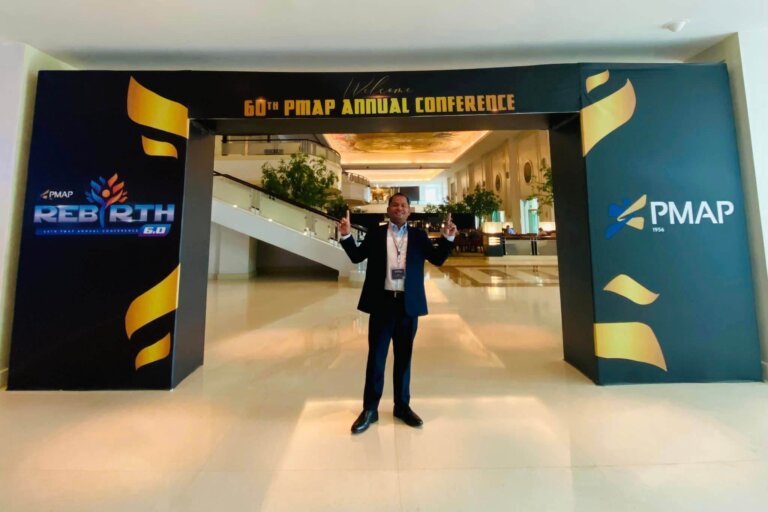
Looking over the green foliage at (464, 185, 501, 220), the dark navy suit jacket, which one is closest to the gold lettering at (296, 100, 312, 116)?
the dark navy suit jacket

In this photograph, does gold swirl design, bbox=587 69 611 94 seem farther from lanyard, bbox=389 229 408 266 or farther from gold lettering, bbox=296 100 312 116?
gold lettering, bbox=296 100 312 116

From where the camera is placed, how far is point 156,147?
283 cm

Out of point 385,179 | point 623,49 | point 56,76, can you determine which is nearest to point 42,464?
point 56,76

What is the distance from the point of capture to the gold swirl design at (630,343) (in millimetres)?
2758

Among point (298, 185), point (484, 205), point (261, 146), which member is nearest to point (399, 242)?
point (298, 185)

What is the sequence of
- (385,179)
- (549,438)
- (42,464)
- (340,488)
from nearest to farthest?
1. (340,488)
2. (42,464)
3. (549,438)
4. (385,179)

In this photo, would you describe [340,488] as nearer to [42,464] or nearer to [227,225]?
[42,464]

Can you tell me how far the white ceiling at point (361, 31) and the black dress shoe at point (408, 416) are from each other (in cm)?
293

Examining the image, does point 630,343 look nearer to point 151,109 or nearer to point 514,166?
point 151,109

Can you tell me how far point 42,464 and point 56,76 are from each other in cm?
312

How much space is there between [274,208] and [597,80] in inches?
327

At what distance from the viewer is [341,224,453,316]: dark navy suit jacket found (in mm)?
2049

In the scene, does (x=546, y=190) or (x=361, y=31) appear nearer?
(x=361, y=31)

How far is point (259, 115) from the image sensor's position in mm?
2914
